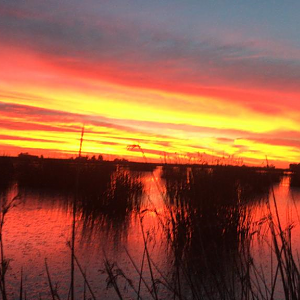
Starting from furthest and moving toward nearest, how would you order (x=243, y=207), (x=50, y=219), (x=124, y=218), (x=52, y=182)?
(x=52, y=182)
(x=124, y=218)
(x=50, y=219)
(x=243, y=207)

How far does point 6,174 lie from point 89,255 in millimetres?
8650

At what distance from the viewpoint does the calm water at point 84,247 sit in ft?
11.7

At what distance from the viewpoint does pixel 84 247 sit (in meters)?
4.93

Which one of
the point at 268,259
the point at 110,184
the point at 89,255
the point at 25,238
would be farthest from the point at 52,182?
the point at 268,259

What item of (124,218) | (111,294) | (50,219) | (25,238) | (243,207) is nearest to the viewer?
(111,294)

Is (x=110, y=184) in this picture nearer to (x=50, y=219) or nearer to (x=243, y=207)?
(x=50, y=219)

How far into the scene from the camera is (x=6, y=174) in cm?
1236

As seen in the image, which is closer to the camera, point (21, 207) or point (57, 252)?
point (57, 252)

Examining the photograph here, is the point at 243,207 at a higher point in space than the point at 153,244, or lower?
higher

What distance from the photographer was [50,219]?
6645 millimetres

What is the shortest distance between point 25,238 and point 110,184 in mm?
3675

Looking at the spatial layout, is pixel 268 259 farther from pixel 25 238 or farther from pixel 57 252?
pixel 25 238

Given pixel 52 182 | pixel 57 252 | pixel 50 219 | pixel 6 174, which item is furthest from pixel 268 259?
pixel 6 174

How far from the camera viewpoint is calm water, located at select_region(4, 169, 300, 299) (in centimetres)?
358
